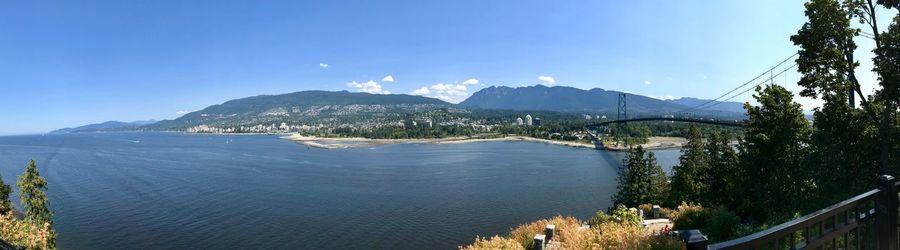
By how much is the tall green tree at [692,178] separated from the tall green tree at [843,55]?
11.3 m

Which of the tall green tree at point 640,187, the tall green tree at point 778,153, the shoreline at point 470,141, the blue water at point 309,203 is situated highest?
the tall green tree at point 778,153

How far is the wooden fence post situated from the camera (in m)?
2.66

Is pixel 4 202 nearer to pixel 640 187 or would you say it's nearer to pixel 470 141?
pixel 640 187

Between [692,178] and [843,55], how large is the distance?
15459mm

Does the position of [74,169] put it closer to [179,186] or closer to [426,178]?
[179,186]

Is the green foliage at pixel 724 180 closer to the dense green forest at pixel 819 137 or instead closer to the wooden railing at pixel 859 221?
the dense green forest at pixel 819 137

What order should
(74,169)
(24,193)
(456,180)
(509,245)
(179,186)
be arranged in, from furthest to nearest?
1. (74,169)
2. (456,180)
3. (179,186)
4. (24,193)
5. (509,245)

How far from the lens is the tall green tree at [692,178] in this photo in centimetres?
2214

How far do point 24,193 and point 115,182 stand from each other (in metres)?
26.7

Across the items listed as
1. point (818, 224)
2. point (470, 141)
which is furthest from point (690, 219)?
point (470, 141)

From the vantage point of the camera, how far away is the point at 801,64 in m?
9.71

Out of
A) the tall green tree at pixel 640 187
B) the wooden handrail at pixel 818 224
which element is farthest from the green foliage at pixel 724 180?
the wooden handrail at pixel 818 224

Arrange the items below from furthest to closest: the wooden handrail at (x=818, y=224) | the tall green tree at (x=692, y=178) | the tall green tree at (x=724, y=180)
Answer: the tall green tree at (x=692, y=178) → the tall green tree at (x=724, y=180) → the wooden handrail at (x=818, y=224)

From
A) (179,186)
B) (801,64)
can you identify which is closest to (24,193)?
(179,186)
